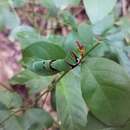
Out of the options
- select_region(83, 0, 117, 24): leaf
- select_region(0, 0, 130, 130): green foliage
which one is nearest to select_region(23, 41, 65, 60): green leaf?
select_region(0, 0, 130, 130): green foliage

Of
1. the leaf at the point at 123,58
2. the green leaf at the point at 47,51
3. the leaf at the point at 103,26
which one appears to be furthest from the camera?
the leaf at the point at 103,26

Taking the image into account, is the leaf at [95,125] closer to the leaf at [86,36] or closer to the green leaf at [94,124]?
the green leaf at [94,124]

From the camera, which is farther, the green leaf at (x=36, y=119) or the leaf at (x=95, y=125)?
the green leaf at (x=36, y=119)

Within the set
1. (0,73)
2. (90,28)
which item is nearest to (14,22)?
(0,73)

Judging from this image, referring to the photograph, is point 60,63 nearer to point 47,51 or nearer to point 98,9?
point 47,51

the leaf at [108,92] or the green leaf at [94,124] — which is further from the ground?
the leaf at [108,92]

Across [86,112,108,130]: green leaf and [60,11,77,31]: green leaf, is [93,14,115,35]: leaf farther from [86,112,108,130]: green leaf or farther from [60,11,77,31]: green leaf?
[86,112,108,130]: green leaf

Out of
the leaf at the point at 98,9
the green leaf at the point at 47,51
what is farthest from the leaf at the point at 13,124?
the leaf at the point at 98,9
